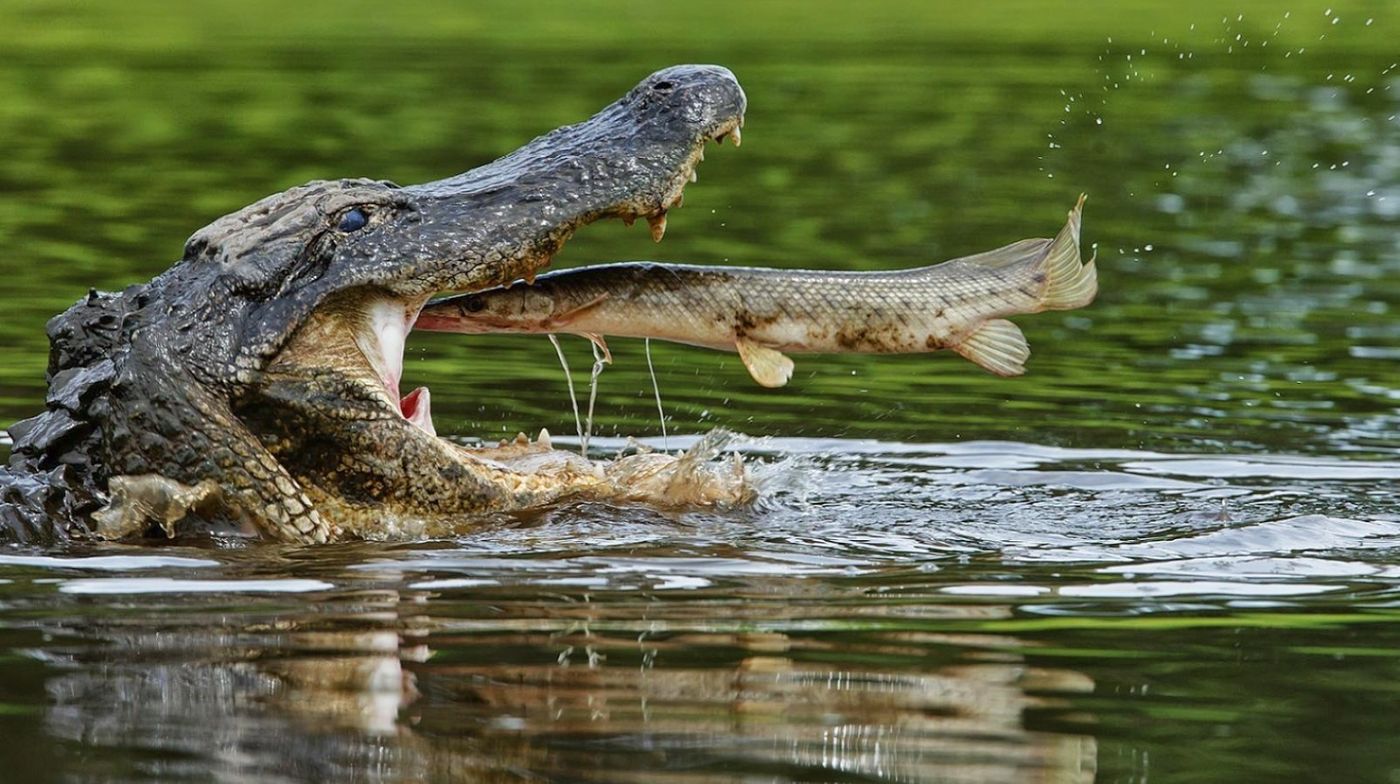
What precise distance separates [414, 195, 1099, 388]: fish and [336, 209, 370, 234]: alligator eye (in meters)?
0.50

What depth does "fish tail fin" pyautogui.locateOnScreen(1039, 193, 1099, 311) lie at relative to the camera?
283 inches

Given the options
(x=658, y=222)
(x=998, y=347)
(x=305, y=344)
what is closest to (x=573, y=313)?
(x=658, y=222)

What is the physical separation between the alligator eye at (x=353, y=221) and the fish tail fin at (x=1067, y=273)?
85.1 inches

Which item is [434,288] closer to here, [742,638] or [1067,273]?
[742,638]

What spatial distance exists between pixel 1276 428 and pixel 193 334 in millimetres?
4711

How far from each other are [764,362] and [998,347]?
2.53 feet

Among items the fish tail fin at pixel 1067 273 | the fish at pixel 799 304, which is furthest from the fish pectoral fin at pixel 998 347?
the fish tail fin at pixel 1067 273

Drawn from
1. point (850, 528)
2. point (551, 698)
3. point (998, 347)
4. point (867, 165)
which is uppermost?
point (867, 165)

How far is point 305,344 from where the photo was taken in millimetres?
6793

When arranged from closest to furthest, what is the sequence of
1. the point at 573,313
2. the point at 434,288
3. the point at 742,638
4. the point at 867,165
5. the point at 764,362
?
the point at 742,638, the point at 434,288, the point at 573,313, the point at 764,362, the point at 867,165

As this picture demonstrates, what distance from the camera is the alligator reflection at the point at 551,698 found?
4527mm

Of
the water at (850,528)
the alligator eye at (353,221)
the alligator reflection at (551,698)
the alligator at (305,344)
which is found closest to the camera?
the alligator reflection at (551,698)

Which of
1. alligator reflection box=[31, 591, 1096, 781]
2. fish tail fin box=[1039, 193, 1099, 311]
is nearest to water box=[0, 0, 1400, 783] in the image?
alligator reflection box=[31, 591, 1096, 781]

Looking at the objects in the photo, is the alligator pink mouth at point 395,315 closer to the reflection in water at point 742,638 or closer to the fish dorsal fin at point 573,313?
the fish dorsal fin at point 573,313
